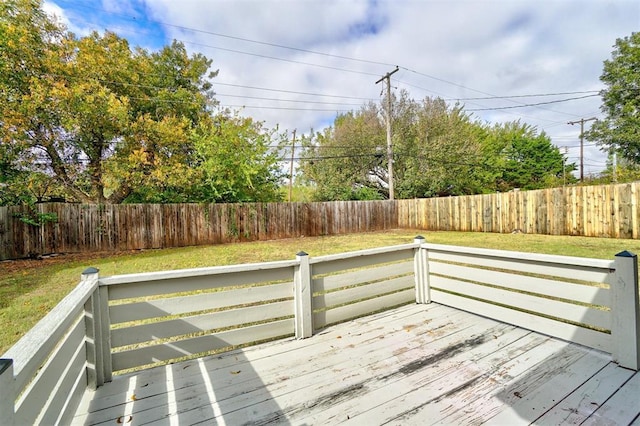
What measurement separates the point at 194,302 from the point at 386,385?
1411 millimetres

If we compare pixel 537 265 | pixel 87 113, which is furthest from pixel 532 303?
pixel 87 113

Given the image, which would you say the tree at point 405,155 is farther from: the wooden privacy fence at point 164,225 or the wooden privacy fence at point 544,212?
the wooden privacy fence at point 164,225

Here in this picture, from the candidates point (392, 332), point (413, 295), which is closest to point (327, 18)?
point (413, 295)

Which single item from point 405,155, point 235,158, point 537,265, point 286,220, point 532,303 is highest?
point 405,155

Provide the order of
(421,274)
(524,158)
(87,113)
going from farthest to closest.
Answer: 1. (524,158)
2. (87,113)
3. (421,274)

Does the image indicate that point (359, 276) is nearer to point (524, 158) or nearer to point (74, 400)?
point (74, 400)

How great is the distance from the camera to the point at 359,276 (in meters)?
2.78

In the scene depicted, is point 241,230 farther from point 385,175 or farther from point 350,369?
point 385,175

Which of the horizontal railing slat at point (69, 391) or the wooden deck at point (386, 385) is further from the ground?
the horizontal railing slat at point (69, 391)

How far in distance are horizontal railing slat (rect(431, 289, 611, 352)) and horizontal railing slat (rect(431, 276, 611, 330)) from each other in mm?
61

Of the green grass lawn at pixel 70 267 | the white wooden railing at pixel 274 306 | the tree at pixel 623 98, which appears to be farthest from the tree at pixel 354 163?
the white wooden railing at pixel 274 306

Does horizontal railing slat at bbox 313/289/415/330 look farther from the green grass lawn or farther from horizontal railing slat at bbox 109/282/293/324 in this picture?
the green grass lawn

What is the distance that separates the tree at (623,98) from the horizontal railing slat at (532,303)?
2027cm

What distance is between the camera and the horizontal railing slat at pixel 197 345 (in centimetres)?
193
